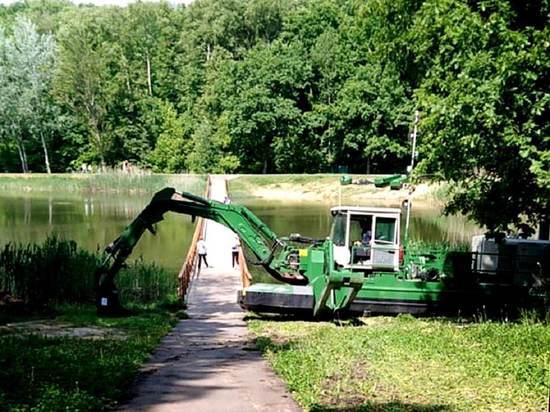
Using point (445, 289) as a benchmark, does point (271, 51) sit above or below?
above

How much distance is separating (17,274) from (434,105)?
10.7 m

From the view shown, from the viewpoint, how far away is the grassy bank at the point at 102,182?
178 ft

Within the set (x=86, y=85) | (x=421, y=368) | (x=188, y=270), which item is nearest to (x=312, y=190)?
(x=86, y=85)

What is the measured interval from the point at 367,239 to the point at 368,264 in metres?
0.58

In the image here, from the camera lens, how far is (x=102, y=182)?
2239 inches

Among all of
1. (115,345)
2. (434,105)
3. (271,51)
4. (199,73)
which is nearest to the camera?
(115,345)

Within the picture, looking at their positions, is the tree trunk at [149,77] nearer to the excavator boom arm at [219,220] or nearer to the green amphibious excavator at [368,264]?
the excavator boom arm at [219,220]

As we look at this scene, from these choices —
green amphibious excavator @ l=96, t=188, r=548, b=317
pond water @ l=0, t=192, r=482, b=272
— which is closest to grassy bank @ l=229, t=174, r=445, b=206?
pond water @ l=0, t=192, r=482, b=272

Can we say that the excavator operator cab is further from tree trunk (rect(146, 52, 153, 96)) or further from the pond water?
tree trunk (rect(146, 52, 153, 96))

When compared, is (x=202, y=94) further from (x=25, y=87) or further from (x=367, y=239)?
(x=367, y=239)

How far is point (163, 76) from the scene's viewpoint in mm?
76875

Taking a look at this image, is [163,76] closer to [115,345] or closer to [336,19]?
[336,19]

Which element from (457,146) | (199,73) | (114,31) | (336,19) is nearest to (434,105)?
(457,146)

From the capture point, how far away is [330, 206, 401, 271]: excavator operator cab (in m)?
15.4
